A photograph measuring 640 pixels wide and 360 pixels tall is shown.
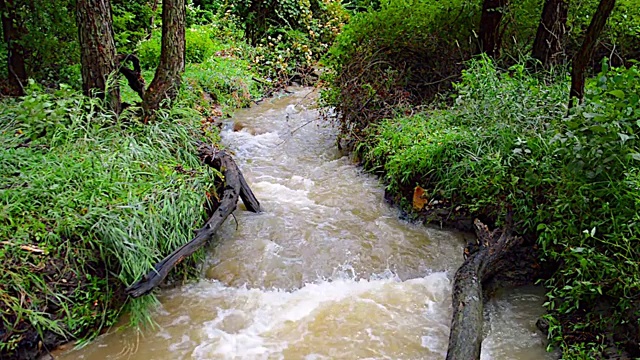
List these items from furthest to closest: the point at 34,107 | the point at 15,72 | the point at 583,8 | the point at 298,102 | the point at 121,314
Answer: the point at 298,102 < the point at 583,8 < the point at 15,72 < the point at 34,107 < the point at 121,314

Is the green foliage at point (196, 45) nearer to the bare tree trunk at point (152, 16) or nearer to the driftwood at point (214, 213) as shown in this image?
the bare tree trunk at point (152, 16)

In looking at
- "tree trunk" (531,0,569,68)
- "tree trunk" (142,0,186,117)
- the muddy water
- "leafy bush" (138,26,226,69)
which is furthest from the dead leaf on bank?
"leafy bush" (138,26,226,69)

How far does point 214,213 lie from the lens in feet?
14.2

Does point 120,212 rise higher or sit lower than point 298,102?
higher

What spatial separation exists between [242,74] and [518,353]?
25.3ft

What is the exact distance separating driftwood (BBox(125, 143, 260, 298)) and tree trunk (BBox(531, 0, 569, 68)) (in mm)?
4048

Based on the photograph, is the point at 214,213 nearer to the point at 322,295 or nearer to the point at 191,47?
the point at 322,295

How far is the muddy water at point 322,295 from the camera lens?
3379 mm

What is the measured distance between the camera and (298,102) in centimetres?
915

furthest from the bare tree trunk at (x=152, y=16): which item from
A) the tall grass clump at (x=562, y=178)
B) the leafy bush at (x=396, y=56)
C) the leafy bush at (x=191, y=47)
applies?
the tall grass clump at (x=562, y=178)

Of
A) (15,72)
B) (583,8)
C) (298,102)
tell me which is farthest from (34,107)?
(583,8)

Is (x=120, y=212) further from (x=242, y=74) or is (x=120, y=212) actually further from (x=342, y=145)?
(x=242, y=74)

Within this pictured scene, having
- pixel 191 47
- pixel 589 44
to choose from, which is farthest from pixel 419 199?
pixel 191 47

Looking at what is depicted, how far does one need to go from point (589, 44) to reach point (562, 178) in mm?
1541
